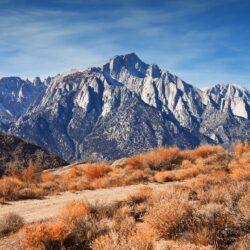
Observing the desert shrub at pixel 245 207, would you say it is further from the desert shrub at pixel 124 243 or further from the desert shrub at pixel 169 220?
the desert shrub at pixel 124 243

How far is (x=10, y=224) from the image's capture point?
38.2 ft

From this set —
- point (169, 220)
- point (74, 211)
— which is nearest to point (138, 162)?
point (74, 211)

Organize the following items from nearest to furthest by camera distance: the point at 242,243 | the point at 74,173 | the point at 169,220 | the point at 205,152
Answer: the point at 242,243
the point at 169,220
the point at 74,173
the point at 205,152

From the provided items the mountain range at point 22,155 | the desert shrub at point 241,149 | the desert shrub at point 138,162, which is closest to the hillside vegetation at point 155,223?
the desert shrub at point 138,162

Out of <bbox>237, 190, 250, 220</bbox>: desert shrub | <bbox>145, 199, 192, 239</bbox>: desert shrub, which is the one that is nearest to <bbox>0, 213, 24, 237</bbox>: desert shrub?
<bbox>145, 199, 192, 239</bbox>: desert shrub

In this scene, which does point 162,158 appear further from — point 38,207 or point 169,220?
point 169,220

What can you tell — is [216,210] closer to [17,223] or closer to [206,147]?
[17,223]

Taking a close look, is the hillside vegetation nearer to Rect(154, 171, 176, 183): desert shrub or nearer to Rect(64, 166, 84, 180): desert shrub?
Rect(154, 171, 176, 183): desert shrub

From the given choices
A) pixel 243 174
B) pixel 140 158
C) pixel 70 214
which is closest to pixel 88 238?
pixel 70 214

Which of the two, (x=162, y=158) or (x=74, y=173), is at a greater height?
(x=162, y=158)

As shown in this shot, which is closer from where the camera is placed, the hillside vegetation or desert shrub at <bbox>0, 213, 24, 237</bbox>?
the hillside vegetation

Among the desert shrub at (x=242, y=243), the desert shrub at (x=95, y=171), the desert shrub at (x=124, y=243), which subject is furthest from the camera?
the desert shrub at (x=95, y=171)

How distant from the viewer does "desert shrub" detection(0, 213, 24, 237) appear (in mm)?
11395

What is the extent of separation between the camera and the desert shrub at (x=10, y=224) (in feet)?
37.4
